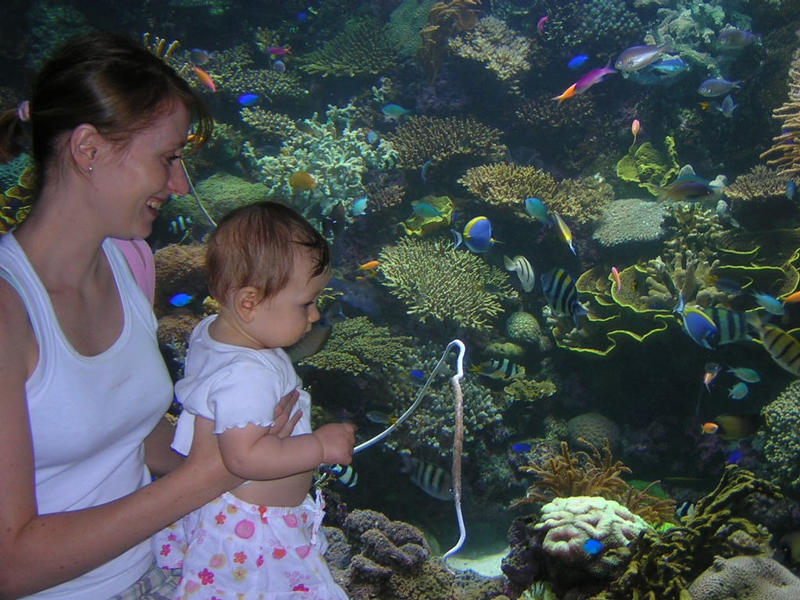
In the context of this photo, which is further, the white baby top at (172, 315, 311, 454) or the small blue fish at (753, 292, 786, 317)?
the small blue fish at (753, 292, 786, 317)

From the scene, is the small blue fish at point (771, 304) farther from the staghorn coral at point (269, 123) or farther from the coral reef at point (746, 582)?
the staghorn coral at point (269, 123)

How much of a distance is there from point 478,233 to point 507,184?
6.23ft

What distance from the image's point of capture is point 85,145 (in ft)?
4.42

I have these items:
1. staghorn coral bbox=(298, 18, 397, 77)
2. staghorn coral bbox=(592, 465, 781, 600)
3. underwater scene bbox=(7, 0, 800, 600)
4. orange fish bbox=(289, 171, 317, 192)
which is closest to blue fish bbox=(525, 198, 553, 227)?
underwater scene bbox=(7, 0, 800, 600)

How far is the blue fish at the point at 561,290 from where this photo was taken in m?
4.79

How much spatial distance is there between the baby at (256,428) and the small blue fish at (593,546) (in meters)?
2.01

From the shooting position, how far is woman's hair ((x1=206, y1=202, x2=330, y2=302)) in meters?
1.54

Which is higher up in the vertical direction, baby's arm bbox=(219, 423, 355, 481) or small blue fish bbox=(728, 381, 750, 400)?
baby's arm bbox=(219, 423, 355, 481)

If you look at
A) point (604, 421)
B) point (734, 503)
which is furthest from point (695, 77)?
point (734, 503)

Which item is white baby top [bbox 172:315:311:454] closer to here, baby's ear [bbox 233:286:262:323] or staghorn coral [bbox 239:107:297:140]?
baby's ear [bbox 233:286:262:323]

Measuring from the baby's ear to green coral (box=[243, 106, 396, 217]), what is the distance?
609 centimetres

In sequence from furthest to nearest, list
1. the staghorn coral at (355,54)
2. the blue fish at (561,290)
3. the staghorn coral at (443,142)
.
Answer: the staghorn coral at (355,54), the staghorn coral at (443,142), the blue fish at (561,290)

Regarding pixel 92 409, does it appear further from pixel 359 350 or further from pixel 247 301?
pixel 359 350

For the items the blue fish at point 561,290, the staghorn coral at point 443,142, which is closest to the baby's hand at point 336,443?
the blue fish at point 561,290
